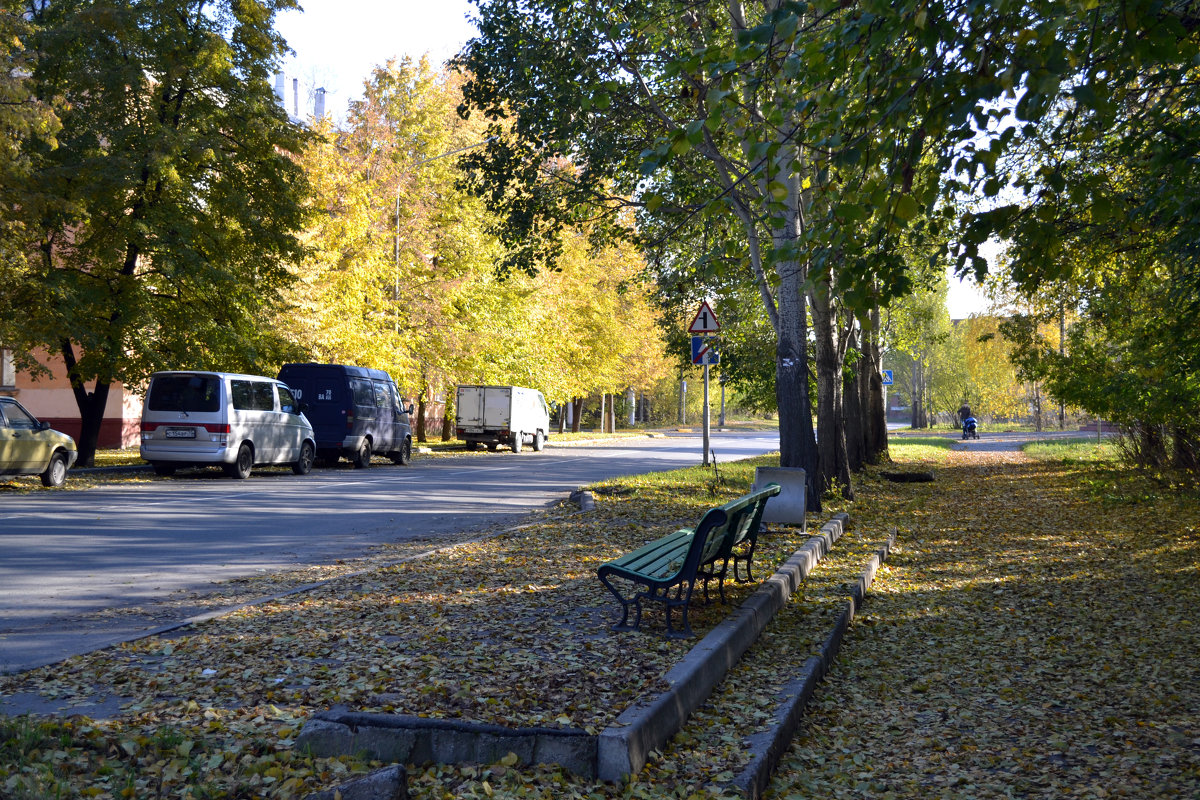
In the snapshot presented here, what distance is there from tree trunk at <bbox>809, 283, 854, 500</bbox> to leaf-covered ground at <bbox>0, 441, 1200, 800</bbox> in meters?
5.97

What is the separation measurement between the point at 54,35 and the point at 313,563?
1560cm

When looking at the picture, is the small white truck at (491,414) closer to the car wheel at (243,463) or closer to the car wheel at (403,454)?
the car wheel at (403,454)

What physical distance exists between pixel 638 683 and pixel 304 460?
18.0 meters

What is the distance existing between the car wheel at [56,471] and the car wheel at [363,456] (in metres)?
7.71

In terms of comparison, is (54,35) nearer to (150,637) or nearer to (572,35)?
(572,35)

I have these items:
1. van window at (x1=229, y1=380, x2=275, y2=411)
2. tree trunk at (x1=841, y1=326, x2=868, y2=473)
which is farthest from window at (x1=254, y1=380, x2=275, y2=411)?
tree trunk at (x1=841, y1=326, x2=868, y2=473)

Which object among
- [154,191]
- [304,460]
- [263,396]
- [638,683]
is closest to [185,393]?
[263,396]

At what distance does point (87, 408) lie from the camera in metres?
22.2

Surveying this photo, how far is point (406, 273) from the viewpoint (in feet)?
109

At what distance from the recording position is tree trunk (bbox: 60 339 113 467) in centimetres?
2158

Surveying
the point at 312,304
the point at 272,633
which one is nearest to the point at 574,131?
the point at 272,633

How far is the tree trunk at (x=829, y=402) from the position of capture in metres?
15.8

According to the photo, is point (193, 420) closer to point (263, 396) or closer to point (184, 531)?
point (263, 396)

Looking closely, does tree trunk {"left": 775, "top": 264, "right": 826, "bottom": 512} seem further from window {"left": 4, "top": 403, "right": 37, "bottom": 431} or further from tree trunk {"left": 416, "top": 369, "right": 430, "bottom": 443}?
tree trunk {"left": 416, "top": 369, "right": 430, "bottom": 443}
